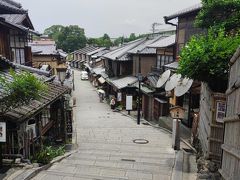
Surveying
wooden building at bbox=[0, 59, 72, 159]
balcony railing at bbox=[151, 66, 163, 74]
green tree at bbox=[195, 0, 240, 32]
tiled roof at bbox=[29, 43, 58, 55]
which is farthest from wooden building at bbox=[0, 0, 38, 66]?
tiled roof at bbox=[29, 43, 58, 55]

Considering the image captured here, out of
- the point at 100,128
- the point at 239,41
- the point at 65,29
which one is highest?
the point at 65,29

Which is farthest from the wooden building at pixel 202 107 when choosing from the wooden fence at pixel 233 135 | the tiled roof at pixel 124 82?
the tiled roof at pixel 124 82

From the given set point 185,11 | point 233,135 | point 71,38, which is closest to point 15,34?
point 185,11

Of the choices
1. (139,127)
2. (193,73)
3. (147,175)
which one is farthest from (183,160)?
(139,127)

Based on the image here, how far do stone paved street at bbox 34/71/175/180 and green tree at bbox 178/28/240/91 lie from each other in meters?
4.26

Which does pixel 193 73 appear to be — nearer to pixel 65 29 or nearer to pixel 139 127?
pixel 139 127

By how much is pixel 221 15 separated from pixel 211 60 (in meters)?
5.01

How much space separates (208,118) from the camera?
11.6 metres

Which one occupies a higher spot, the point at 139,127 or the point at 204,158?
the point at 204,158

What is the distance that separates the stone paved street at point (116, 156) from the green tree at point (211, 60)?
4.26 metres

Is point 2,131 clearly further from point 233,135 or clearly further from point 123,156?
point 233,135

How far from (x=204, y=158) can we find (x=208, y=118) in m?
1.81

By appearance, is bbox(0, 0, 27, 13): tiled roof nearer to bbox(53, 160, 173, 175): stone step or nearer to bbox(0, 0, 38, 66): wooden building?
bbox(0, 0, 38, 66): wooden building

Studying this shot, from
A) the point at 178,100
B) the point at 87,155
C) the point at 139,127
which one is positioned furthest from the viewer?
the point at 139,127
